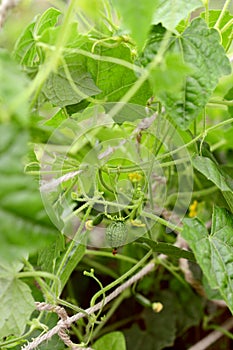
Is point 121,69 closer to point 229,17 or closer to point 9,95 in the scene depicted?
point 229,17

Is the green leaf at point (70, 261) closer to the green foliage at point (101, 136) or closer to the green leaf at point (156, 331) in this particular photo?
the green foliage at point (101, 136)

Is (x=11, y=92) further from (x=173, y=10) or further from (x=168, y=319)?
(x=168, y=319)

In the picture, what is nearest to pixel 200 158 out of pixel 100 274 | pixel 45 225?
pixel 45 225

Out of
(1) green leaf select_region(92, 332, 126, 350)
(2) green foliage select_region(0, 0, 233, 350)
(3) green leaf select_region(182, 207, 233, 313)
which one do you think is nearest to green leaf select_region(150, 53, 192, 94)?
(2) green foliage select_region(0, 0, 233, 350)

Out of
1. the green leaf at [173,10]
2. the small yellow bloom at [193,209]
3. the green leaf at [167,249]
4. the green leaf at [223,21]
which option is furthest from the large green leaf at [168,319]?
the green leaf at [173,10]

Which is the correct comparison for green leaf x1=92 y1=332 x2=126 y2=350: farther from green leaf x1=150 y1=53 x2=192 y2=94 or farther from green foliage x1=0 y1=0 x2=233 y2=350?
green leaf x1=150 y1=53 x2=192 y2=94

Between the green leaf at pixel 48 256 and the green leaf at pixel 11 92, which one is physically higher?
the green leaf at pixel 11 92
